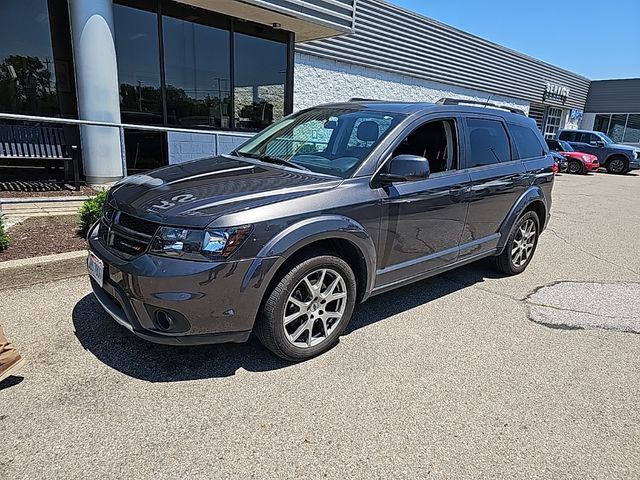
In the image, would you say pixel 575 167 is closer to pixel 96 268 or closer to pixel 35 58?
pixel 35 58

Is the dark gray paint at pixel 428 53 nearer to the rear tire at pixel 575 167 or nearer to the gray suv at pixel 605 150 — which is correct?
the gray suv at pixel 605 150

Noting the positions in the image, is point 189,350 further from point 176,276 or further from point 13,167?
point 13,167

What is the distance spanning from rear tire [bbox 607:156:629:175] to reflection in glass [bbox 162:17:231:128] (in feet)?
68.5

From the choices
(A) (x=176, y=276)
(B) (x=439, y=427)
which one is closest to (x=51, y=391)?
(A) (x=176, y=276)

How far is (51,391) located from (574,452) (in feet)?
9.84

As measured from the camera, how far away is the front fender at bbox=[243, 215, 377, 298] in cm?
278

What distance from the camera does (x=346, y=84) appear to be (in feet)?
43.2

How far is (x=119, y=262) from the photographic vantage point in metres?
2.83

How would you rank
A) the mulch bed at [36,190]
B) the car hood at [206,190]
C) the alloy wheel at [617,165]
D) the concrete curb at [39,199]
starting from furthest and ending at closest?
the alloy wheel at [617,165] → the mulch bed at [36,190] → the concrete curb at [39,199] → the car hood at [206,190]

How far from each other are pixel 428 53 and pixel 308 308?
15.2 meters

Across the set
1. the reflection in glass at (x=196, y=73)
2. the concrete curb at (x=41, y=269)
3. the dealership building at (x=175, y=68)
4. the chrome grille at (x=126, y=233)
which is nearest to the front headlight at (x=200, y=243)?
the chrome grille at (x=126, y=233)

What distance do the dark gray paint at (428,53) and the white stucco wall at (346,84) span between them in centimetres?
21

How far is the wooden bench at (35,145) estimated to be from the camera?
6556 mm

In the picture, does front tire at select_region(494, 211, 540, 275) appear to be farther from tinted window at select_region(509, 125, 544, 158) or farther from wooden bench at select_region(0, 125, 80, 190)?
wooden bench at select_region(0, 125, 80, 190)
